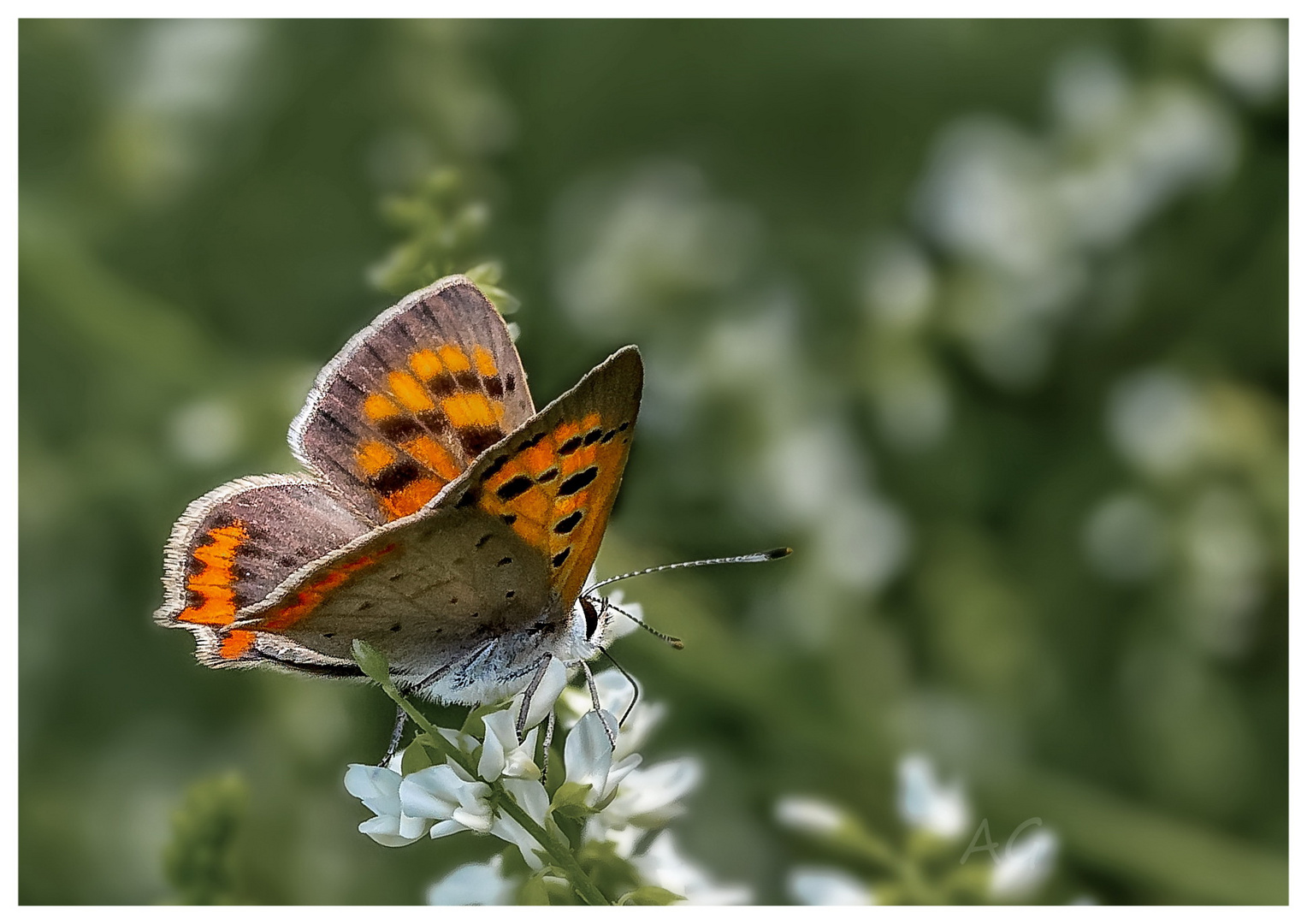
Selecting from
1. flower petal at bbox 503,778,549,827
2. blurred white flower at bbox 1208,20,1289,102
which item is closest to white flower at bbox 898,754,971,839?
flower petal at bbox 503,778,549,827

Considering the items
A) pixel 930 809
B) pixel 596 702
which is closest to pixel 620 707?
pixel 596 702

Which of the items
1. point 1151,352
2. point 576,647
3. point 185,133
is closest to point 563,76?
point 185,133

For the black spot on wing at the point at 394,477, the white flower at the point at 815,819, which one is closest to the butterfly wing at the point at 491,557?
the black spot on wing at the point at 394,477

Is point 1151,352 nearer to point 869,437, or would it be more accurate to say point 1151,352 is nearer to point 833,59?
point 869,437

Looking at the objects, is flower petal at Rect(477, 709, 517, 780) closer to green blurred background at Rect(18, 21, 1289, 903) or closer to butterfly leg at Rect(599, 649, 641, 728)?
butterfly leg at Rect(599, 649, 641, 728)

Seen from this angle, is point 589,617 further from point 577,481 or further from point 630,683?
point 577,481

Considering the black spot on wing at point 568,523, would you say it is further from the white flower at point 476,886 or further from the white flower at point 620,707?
the white flower at point 476,886
